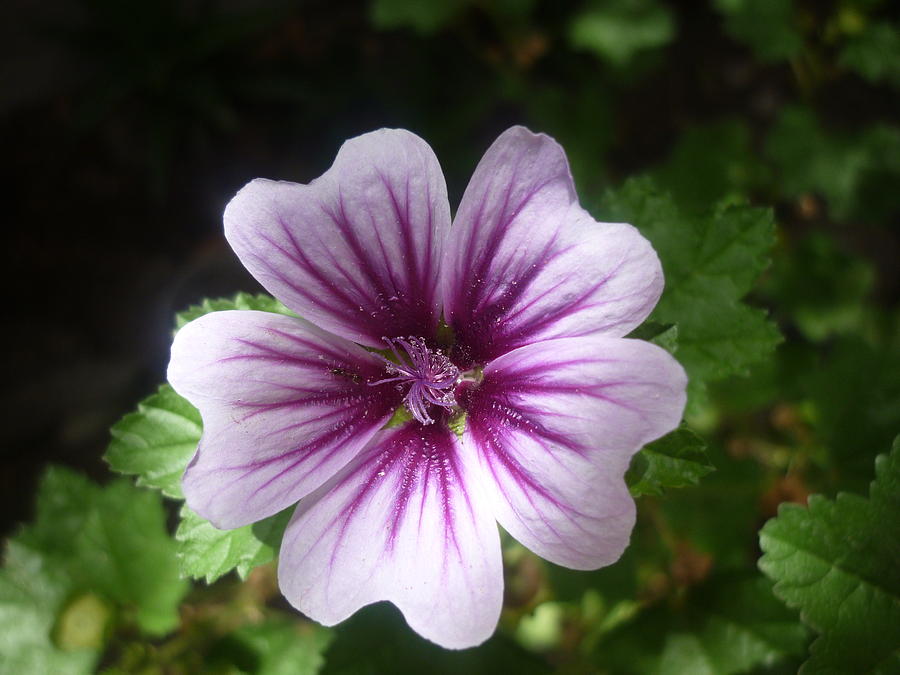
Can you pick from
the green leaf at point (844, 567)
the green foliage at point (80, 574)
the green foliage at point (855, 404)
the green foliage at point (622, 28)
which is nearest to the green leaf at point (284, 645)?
the green foliage at point (80, 574)

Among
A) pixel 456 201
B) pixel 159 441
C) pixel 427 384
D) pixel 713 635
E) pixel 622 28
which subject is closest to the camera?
pixel 427 384

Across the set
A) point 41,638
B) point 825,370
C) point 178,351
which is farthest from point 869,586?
point 41,638

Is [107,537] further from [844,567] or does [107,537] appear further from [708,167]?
[708,167]

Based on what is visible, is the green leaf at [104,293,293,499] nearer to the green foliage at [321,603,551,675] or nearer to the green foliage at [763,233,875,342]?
the green foliage at [321,603,551,675]

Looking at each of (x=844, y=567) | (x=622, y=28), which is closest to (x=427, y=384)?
(x=844, y=567)

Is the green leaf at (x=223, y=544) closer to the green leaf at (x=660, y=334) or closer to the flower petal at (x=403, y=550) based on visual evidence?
the flower petal at (x=403, y=550)

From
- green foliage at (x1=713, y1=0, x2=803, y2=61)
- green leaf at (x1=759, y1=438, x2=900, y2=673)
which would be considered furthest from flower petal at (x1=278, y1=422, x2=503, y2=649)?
green foliage at (x1=713, y1=0, x2=803, y2=61)
